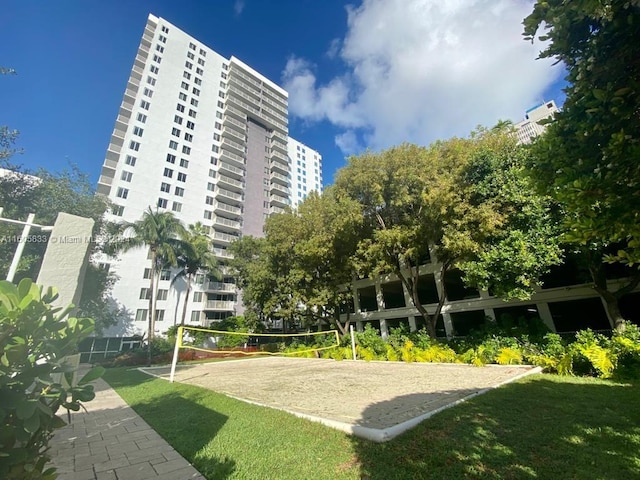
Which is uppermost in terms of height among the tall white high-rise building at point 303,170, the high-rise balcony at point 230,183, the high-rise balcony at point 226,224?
the tall white high-rise building at point 303,170

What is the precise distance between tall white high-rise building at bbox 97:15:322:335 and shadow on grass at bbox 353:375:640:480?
3900cm

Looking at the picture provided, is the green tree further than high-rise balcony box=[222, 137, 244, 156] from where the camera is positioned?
No

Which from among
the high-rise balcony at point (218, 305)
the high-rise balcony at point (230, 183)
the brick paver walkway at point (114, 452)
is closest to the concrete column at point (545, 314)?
the brick paver walkway at point (114, 452)

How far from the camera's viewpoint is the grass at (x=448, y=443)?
12.0ft

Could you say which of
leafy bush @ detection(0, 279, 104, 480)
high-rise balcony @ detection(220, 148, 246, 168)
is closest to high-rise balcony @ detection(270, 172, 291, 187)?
high-rise balcony @ detection(220, 148, 246, 168)

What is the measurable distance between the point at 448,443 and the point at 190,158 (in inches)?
2017

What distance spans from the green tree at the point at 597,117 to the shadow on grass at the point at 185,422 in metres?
5.78

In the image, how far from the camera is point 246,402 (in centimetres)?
755

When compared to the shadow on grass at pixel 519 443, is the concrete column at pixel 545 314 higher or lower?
higher

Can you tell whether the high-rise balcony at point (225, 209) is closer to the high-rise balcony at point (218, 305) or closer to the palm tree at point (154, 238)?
the high-rise balcony at point (218, 305)

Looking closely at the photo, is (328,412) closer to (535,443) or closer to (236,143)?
(535,443)

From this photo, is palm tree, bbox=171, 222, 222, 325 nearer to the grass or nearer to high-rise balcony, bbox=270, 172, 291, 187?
high-rise balcony, bbox=270, 172, 291, 187

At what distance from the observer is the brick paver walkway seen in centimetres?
397

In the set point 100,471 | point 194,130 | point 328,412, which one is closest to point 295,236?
point 328,412
